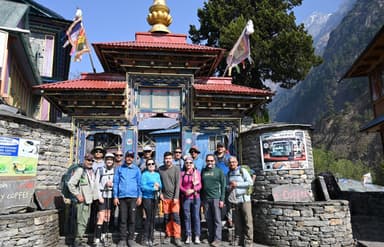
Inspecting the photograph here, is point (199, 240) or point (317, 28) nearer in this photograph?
point (199, 240)

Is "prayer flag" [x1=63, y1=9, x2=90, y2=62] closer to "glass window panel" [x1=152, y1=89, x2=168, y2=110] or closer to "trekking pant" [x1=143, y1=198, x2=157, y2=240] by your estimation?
"glass window panel" [x1=152, y1=89, x2=168, y2=110]

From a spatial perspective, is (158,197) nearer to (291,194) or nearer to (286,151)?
(291,194)

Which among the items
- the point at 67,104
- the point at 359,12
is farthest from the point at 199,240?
the point at 359,12

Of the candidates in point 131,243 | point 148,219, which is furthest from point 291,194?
point 131,243

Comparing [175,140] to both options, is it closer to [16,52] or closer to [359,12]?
[16,52]

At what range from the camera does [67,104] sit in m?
9.02

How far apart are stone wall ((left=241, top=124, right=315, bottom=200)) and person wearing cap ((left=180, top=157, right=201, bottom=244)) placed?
303cm

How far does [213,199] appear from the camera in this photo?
610cm

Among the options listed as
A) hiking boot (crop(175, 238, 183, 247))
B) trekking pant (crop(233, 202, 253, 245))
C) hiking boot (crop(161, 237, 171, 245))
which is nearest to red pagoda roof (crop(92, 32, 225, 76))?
trekking pant (crop(233, 202, 253, 245))

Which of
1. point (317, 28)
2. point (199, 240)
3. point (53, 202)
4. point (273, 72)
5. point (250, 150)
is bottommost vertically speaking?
point (199, 240)

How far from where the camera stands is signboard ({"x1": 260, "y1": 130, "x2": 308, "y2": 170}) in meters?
8.16

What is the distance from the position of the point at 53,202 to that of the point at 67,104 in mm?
3285

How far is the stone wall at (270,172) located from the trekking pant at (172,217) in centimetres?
342

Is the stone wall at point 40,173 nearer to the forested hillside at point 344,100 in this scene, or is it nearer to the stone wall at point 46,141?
the stone wall at point 46,141
